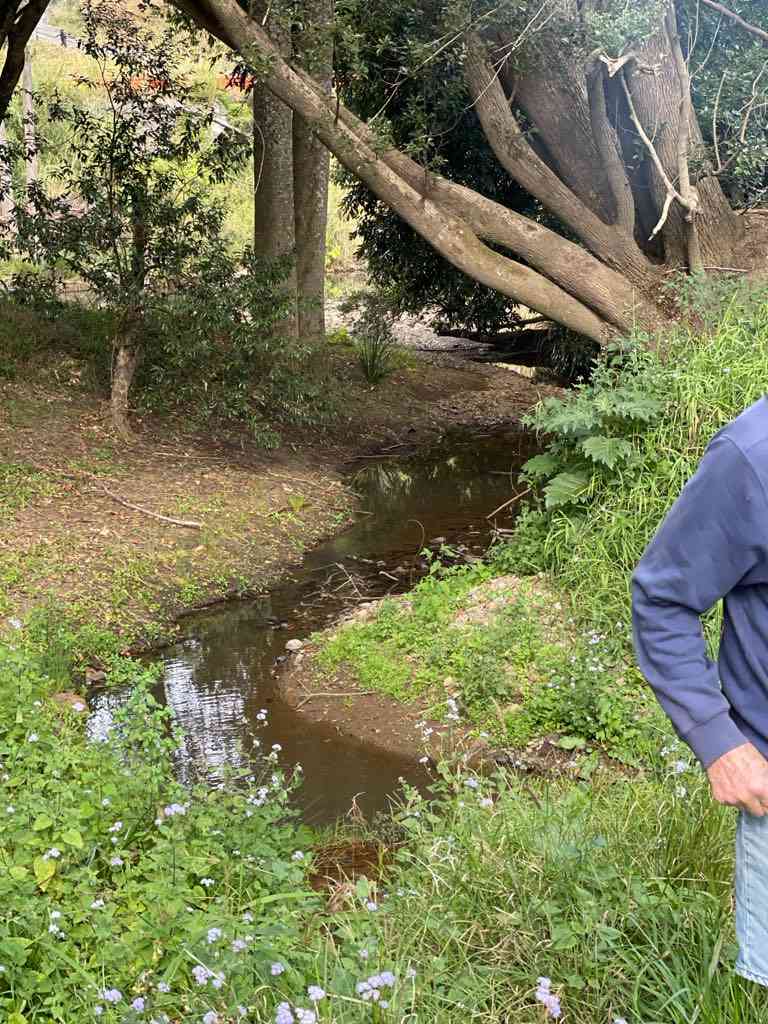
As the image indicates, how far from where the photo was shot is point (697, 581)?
2240 mm

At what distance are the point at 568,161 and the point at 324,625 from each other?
517 centimetres

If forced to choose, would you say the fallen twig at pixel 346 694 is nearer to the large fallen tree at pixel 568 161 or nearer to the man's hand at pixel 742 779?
the large fallen tree at pixel 568 161

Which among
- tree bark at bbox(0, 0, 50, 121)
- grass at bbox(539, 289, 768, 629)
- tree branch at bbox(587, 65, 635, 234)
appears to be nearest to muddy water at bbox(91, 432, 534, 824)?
grass at bbox(539, 289, 768, 629)

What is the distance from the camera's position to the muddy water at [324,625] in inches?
240

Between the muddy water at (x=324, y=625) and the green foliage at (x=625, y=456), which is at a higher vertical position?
the green foliage at (x=625, y=456)

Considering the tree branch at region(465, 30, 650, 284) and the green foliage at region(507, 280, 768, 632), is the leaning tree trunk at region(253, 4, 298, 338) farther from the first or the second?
the green foliage at region(507, 280, 768, 632)

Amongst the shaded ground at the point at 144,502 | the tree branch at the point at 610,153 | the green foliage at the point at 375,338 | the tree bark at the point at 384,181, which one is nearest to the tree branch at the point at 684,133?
the tree branch at the point at 610,153

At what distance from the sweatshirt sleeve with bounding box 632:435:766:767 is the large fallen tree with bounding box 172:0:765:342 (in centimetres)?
755

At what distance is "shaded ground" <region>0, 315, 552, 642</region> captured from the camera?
8.18m

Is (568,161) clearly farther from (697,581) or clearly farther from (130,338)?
(697,581)

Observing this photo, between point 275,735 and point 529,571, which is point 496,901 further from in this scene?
point 529,571

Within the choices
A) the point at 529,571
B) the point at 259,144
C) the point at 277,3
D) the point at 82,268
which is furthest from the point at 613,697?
the point at 259,144

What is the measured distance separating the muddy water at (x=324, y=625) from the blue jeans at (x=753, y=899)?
2875 millimetres

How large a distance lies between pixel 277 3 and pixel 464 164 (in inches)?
198
